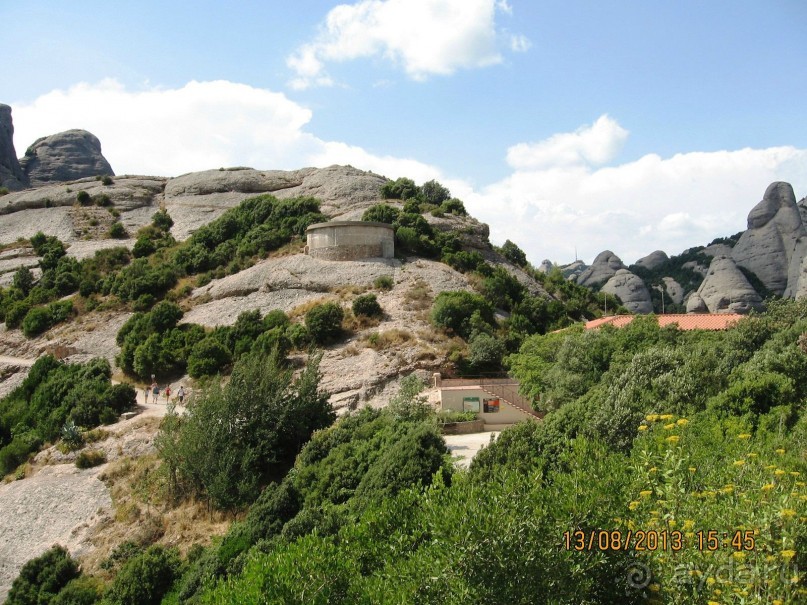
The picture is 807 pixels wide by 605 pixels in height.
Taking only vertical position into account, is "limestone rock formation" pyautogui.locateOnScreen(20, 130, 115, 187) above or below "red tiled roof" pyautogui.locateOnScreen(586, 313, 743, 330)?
above

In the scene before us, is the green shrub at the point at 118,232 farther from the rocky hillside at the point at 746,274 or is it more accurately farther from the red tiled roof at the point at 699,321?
the rocky hillside at the point at 746,274

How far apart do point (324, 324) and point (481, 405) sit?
30.9ft

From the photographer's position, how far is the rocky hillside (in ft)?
210

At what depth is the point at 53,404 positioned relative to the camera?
3127cm

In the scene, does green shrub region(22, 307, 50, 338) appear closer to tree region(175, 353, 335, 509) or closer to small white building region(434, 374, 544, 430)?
tree region(175, 353, 335, 509)

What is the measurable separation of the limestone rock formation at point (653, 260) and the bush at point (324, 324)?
76.0m

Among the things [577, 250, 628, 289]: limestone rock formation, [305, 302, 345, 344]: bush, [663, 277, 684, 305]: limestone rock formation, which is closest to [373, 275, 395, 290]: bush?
[305, 302, 345, 344]: bush

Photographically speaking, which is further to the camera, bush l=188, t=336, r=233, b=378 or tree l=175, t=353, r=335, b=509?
bush l=188, t=336, r=233, b=378

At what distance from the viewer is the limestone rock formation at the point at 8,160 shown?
255 feet

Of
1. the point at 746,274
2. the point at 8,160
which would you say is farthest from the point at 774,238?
the point at 8,160

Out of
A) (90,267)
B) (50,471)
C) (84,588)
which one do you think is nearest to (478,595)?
(84,588)

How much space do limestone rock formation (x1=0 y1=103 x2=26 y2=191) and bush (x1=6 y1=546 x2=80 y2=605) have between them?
68622 mm

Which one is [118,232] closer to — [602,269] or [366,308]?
[366,308]

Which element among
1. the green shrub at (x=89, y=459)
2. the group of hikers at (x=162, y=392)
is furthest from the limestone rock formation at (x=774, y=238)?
the green shrub at (x=89, y=459)
